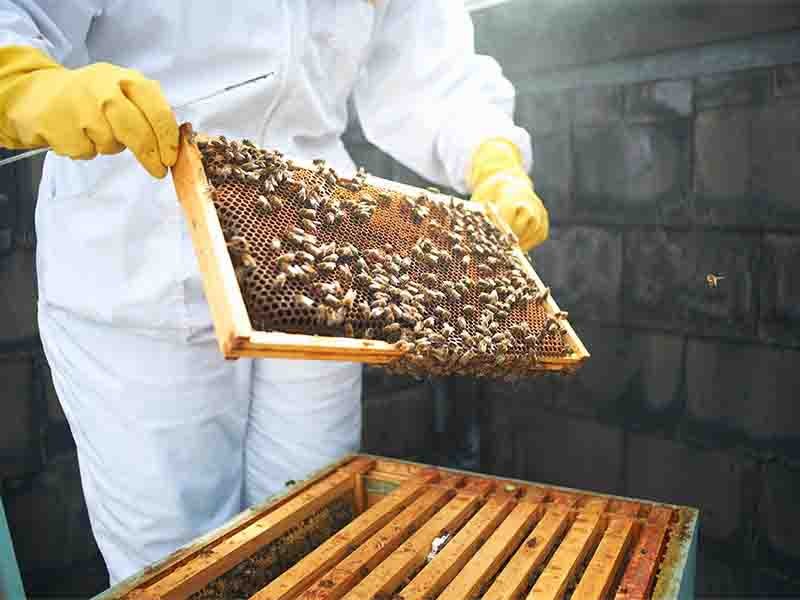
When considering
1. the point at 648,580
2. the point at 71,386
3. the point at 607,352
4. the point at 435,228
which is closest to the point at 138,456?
the point at 71,386

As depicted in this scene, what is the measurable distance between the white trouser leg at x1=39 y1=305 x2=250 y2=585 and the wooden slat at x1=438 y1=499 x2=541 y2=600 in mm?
1135

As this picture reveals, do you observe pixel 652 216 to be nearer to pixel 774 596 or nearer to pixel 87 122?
pixel 774 596

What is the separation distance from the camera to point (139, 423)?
98.9 inches

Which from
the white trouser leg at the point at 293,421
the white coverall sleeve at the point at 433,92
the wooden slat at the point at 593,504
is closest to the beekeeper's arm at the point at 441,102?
the white coverall sleeve at the point at 433,92

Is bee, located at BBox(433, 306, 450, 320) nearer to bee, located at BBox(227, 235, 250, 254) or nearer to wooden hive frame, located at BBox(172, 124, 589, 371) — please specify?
wooden hive frame, located at BBox(172, 124, 589, 371)

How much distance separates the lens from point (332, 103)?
290 cm

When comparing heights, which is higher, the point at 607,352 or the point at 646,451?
the point at 607,352

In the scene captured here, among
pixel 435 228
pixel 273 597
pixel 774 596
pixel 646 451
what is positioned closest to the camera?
pixel 273 597

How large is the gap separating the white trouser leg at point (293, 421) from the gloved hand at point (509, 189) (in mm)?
937

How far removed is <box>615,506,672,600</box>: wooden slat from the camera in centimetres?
185

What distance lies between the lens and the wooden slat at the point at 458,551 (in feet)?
6.18

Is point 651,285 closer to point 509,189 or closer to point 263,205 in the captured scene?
point 509,189

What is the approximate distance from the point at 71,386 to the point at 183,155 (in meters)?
1.17

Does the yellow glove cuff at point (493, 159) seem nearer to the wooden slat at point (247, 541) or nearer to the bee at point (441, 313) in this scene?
the bee at point (441, 313)
